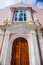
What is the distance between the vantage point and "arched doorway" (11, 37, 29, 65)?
21.4ft

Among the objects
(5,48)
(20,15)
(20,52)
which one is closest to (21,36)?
(20,52)

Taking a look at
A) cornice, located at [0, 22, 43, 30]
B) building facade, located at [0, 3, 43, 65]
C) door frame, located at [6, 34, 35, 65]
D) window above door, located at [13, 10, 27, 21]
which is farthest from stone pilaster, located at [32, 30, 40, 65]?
window above door, located at [13, 10, 27, 21]

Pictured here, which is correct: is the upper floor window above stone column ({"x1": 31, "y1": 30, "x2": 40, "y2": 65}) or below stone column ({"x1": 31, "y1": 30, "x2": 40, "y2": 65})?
above

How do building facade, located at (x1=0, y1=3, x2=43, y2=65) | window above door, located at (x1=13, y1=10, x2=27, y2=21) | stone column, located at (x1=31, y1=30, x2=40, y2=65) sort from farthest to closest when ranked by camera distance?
1. window above door, located at (x1=13, y1=10, x2=27, y2=21)
2. building facade, located at (x1=0, y1=3, x2=43, y2=65)
3. stone column, located at (x1=31, y1=30, x2=40, y2=65)

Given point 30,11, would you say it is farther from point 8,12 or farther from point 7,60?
point 7,60

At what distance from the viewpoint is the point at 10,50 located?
6.61 m

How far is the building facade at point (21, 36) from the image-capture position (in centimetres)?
644

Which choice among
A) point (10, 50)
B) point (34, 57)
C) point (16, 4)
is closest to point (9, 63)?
point (10, 50)

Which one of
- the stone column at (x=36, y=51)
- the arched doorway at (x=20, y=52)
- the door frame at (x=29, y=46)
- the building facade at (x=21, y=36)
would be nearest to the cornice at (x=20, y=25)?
the building facade at (x=21, y=36)

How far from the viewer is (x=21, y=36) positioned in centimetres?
705

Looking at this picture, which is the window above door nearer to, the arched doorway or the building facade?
the building facade

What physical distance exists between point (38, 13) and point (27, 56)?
8.75 ft

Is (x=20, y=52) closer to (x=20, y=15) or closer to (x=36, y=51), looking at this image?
(x=36, y=51)

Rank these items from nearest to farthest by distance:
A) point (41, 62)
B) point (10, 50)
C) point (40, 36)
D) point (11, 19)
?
point (41, 62) → point (10, 50) → point (40, 36) → point (11, 19)
